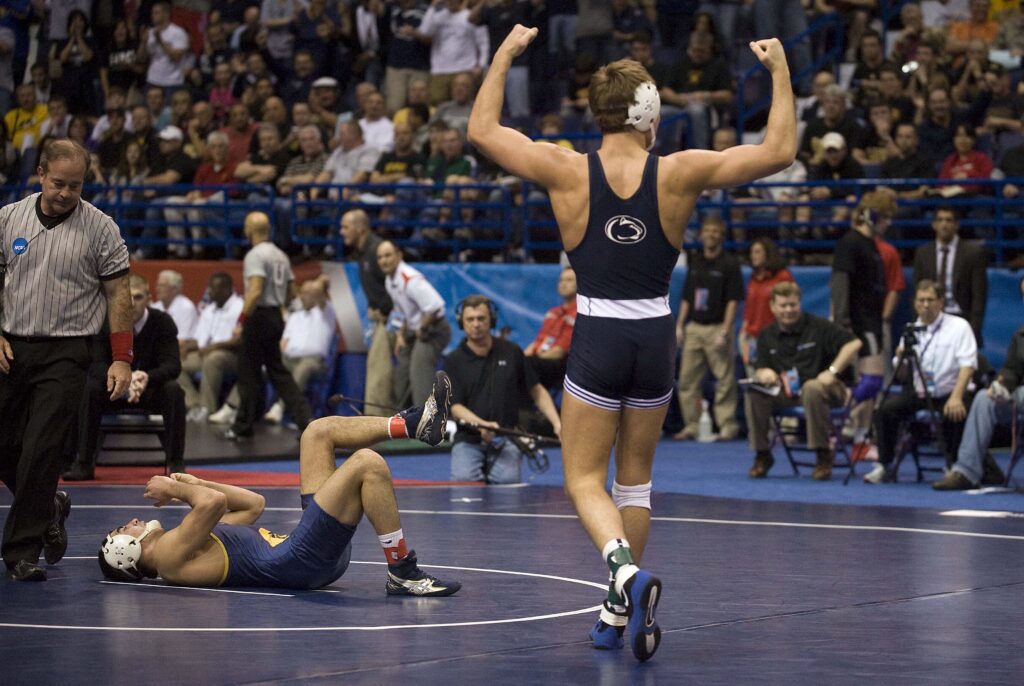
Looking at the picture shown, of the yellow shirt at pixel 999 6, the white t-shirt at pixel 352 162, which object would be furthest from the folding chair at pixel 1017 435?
the white t-shirt at pixel 352 162

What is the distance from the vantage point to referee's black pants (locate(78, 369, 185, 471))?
470 inches

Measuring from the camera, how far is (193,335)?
674 inches

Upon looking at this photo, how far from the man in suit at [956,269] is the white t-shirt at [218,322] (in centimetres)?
649

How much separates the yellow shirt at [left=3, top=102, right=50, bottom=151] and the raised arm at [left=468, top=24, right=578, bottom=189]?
1691cm

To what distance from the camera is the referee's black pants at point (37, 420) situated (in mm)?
7547

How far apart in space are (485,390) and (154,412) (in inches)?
89.4

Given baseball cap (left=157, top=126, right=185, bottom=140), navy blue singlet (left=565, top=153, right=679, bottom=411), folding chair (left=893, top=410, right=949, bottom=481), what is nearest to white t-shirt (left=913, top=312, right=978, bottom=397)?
folding chair (left=893, top=410, right=949, bottom=481)

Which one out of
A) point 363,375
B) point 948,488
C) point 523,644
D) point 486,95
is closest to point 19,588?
point 523,644

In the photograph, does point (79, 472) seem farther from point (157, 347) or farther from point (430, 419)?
point (430, 419)

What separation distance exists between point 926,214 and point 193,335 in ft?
22.9

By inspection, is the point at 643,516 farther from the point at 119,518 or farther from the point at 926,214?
the point at 926,214

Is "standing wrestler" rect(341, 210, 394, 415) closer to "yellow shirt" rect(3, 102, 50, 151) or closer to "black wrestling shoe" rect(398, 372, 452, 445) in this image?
"yellow shirt" rect(3, 102, 50, 151)

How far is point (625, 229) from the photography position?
596 centimetres

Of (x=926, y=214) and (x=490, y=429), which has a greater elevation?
(x=926, y=214)
